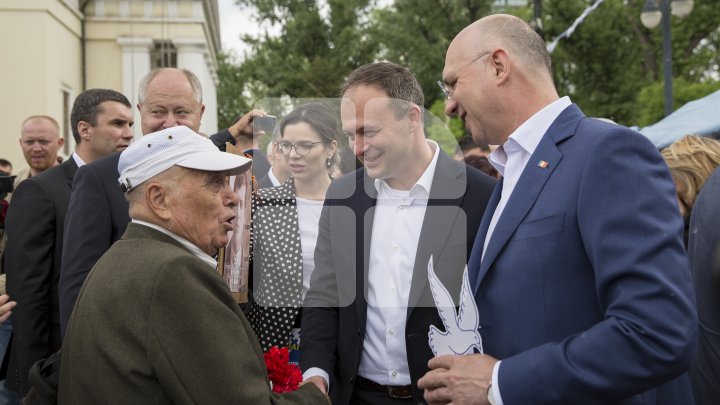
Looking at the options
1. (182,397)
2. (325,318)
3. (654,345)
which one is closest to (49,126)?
(325,318)

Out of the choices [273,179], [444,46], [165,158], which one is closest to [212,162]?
[165,158]

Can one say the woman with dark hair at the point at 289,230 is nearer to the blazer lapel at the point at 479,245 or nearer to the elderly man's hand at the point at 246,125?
the elderly man's hand at the point at 246,125

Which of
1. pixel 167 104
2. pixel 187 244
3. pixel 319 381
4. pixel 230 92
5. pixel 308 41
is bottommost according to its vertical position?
pixel 319 381

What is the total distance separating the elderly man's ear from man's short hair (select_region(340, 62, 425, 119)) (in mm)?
1273

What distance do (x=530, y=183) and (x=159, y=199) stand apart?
125 centimetres

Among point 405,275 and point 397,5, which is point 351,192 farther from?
point 397,5

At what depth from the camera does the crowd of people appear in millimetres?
2174

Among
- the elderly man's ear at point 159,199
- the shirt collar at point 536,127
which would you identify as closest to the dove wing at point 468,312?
the shirt collar at point 536,127

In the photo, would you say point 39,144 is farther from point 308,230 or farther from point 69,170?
point 308,230

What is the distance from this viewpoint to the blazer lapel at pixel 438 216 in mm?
3379

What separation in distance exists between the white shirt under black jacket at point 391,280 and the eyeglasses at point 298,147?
669mm

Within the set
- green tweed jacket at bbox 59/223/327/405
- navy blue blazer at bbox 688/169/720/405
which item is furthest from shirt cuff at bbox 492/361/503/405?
navy blue blazer at bbox 688/169/720/405

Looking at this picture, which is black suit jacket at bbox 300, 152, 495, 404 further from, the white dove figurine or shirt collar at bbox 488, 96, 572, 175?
shirt collar at bbox 488, 96, 572, 175

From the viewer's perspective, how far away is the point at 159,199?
8.82 ft
